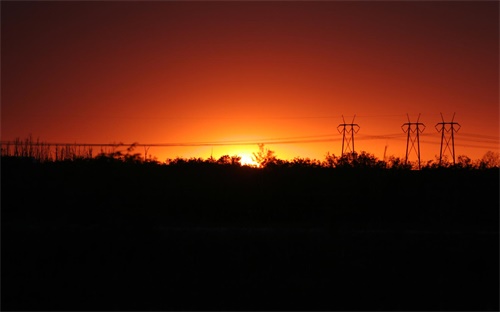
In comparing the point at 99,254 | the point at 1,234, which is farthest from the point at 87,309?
the point at 1,234

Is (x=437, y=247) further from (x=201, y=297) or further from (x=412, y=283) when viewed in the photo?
(x=201, y=297)

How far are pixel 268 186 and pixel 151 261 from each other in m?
11.9

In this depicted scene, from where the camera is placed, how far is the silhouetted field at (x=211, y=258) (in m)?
26.5

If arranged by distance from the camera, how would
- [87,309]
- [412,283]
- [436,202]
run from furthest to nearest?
[436,202], [412,283], [87,309]

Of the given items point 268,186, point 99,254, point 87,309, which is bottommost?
point 87,309

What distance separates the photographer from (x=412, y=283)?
27672 millimetres

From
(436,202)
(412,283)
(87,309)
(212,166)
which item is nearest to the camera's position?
(87,309)

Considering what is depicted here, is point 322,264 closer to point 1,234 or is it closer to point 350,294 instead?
point 350,294

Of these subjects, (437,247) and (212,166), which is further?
(212,166)

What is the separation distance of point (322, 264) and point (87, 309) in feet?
30.2

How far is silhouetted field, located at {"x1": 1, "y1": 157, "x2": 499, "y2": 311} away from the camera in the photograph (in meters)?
26.5

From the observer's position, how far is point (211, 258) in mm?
28156

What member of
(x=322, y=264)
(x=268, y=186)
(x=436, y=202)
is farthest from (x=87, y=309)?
(x=436, y=202)

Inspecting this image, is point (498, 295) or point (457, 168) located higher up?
point (457, 168)
